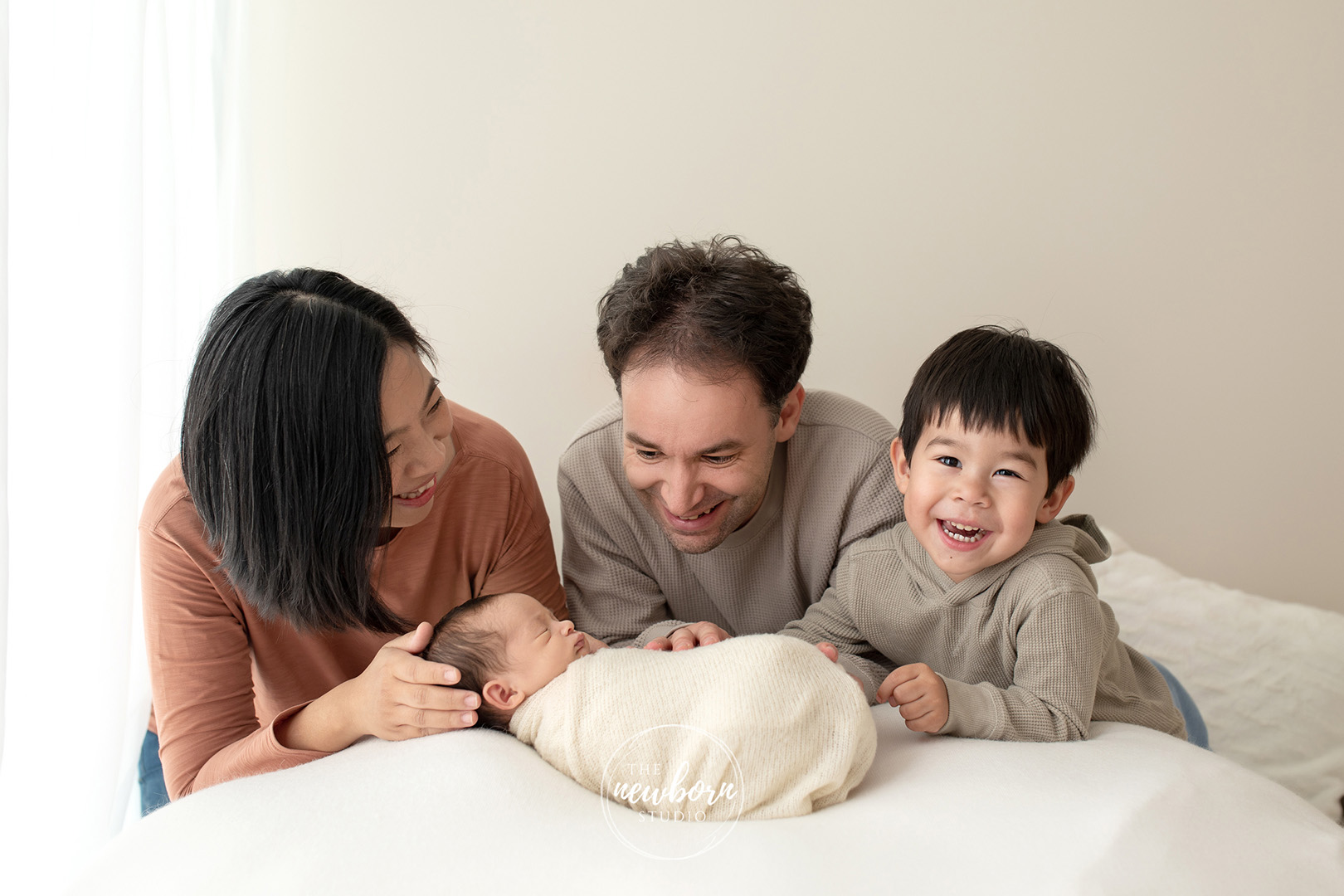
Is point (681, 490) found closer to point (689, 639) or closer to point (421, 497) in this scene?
point (689, 639)

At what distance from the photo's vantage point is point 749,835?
912 mm

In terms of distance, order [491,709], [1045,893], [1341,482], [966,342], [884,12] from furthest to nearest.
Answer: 1. [1341,482]
2. [884,12]
3. [966,342]
4. [491,709]
5. [1045,893]

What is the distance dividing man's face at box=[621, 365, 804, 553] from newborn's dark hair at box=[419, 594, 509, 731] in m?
0.36

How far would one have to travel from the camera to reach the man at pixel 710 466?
52.6 inches

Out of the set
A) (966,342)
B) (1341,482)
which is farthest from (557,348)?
(1341,482)

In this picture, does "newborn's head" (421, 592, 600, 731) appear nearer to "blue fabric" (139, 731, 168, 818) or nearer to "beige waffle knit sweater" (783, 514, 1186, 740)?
"beige waffle knit sweater" (783, 514, 1186, 740)

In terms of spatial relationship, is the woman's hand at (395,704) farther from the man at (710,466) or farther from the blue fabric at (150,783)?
the blue fabric at (150,783)

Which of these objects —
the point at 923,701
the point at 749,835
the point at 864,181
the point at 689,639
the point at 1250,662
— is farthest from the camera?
the point at 864,181

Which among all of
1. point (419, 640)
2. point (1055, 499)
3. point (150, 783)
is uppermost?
point (1055, 499)

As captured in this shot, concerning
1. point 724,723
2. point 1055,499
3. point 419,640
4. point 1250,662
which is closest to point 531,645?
point 419,640

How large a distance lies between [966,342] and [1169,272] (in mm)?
1132

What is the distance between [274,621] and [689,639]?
0.63m

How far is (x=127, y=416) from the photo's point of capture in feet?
4.50

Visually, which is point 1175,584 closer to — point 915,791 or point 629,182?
point 915,791
